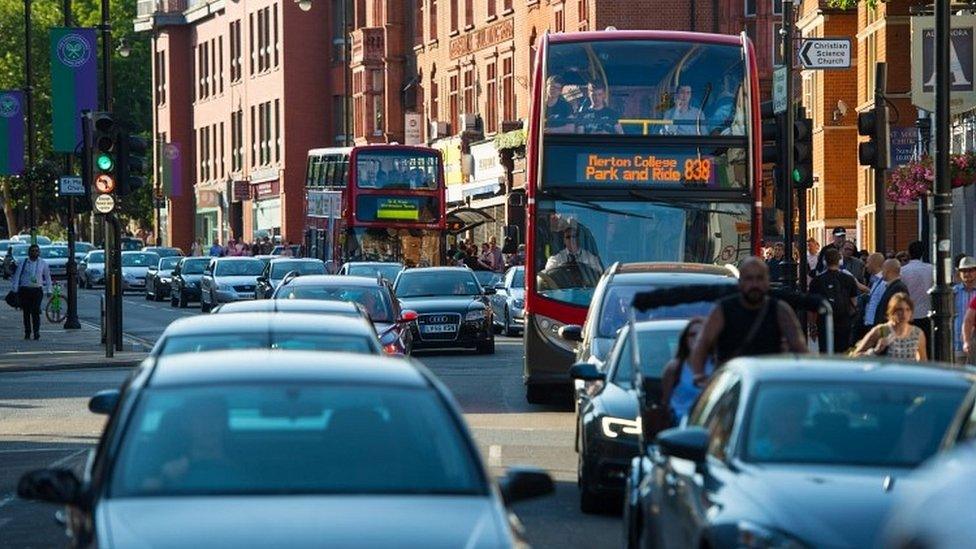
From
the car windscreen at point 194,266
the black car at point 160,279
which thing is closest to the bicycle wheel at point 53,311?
the car windscreen at point 194,266

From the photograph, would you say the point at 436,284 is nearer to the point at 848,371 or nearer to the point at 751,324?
the point at 751,324

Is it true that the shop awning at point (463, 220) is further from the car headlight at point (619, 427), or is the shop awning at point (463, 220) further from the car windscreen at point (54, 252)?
the car headlight at point (619, 427)

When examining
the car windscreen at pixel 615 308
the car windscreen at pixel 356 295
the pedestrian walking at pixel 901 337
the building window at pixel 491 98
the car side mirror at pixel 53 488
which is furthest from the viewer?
the building window at pixel 491 98

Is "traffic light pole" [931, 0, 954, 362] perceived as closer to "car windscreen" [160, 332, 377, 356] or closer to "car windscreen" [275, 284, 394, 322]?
"car windscreen" [160, 332, 377, 356]

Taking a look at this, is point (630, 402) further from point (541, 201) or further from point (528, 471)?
point (541, 201)

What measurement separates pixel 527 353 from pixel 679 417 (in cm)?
1231

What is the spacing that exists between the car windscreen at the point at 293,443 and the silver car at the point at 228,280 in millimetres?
50192

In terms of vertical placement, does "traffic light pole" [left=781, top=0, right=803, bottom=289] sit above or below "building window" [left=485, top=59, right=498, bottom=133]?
below

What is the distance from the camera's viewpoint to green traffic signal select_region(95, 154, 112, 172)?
35.2m

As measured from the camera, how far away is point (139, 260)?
269ft

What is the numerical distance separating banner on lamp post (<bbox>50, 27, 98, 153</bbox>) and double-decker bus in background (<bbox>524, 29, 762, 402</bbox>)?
2136 cm

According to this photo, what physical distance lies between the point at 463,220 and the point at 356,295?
42906mm

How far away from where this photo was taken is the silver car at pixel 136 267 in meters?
80.6

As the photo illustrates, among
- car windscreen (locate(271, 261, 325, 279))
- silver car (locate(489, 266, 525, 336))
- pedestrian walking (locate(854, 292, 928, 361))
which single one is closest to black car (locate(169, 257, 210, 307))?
car windscreen (locate(271, 261, 325, 279))
